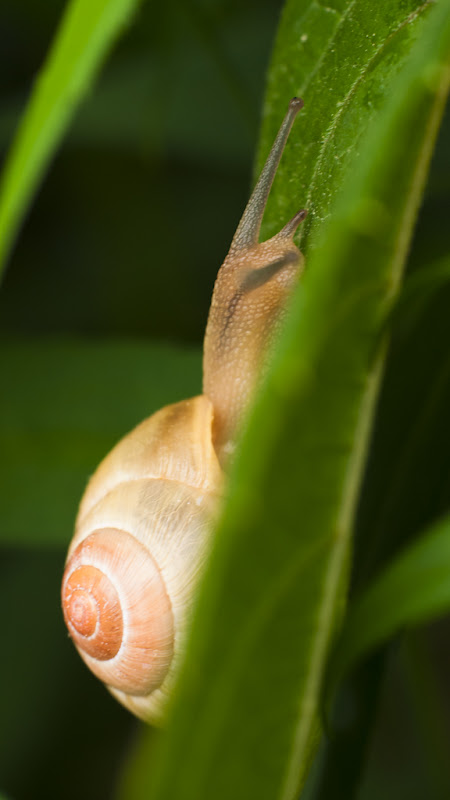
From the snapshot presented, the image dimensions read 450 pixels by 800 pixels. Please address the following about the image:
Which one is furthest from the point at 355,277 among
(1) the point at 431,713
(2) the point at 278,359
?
(1) the point at 431,713

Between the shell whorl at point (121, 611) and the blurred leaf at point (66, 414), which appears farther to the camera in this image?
the blurred leaf at point (66, 414)

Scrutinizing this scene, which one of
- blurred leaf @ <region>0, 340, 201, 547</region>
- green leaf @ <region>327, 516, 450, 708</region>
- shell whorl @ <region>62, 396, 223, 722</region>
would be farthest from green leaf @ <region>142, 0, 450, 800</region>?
blurred leaf @ <region>0, 340, 201, 547</region>

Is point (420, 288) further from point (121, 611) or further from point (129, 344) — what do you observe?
point (129, 344)

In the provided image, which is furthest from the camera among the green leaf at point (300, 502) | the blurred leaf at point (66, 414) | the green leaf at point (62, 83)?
the blurred leaf at point (66, 414)

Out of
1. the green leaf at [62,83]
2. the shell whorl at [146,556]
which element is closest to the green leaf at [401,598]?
the shell whorl at [146,556]

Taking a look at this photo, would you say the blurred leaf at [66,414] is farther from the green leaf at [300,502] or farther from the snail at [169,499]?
the green leaf at [300,502]

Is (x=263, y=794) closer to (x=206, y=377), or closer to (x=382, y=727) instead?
(x=206, y=377)

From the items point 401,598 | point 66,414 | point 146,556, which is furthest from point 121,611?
point 66,414
